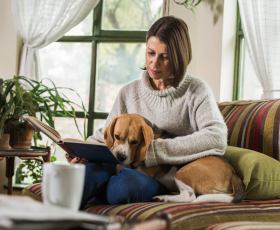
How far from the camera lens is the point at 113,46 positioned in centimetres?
338

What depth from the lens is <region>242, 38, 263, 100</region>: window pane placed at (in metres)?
2.73

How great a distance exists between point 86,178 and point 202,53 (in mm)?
1963

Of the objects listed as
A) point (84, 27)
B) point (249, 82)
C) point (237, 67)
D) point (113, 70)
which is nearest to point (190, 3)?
point (237, 67)

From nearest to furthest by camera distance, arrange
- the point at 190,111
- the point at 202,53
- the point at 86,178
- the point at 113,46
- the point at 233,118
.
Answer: the point at 86,178 → the point at 190,111 → the point at 233,118 → the point at 202,53 → the point at 113,46

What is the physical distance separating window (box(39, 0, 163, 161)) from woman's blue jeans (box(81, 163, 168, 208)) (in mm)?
2116

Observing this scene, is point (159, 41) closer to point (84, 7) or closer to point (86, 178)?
point (86, 178)

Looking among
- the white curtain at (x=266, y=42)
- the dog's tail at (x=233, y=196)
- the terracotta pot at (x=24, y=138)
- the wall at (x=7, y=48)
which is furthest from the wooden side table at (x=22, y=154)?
the white curtain at (x=266, y=42)

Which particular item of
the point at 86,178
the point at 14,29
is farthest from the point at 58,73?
the point at 86,178

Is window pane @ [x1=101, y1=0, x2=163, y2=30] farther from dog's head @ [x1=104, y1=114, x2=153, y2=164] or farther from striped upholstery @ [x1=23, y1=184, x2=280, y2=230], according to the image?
striped upholstery @ [x1=23, y1=184, x2=280, y2=230]

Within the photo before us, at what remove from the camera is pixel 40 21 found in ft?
10.6

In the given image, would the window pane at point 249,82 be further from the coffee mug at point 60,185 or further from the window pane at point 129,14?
the coffee mug at point 60,185

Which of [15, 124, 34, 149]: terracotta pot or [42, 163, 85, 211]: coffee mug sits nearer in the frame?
[42, 163, 85, 211]: coffee mug

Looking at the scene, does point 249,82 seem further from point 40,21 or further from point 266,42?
point 40,21

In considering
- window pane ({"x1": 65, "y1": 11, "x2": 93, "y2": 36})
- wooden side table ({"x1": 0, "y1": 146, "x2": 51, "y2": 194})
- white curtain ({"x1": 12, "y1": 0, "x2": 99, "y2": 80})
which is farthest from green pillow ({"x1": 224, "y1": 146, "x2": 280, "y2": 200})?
window pane ({"x1": 65, "y1": 11, "x2": 93, "y2": 36})
